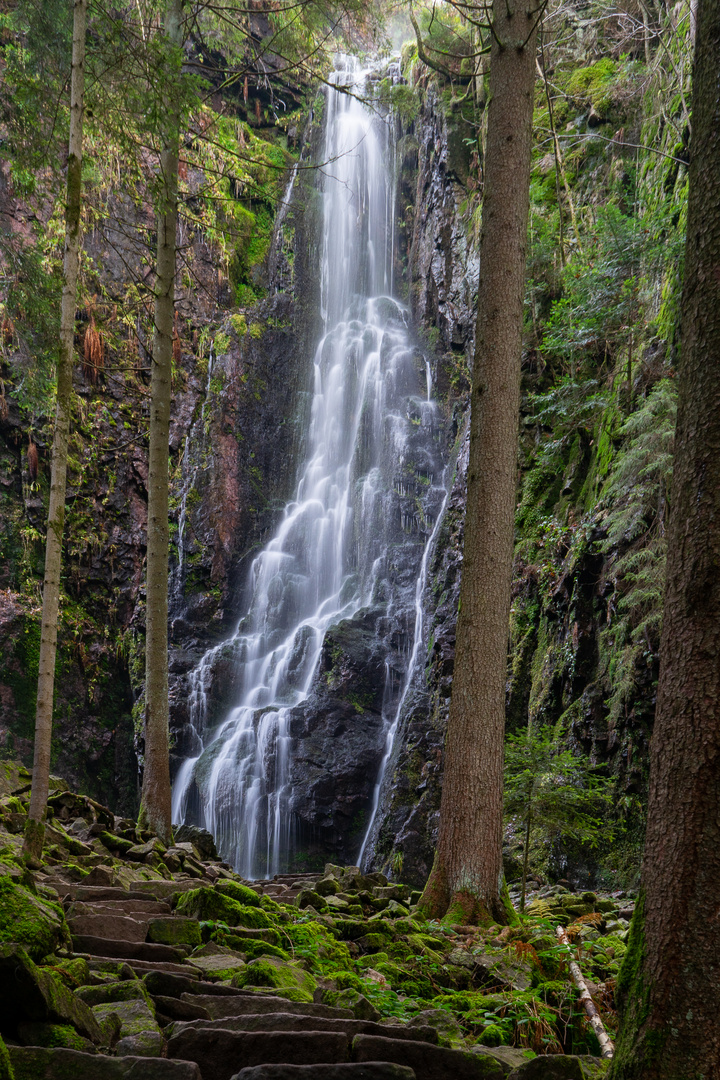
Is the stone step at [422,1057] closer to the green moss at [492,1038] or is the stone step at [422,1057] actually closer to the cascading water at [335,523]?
the green moss at [492,1038]

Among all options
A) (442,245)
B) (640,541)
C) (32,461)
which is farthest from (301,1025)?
(442,245)

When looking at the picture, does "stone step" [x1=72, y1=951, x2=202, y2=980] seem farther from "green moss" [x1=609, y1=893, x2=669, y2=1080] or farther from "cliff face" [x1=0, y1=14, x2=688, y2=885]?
"cliff face" [x1=0, y1=14, x2=688, y2=885]

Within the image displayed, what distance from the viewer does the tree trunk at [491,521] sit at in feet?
14.9

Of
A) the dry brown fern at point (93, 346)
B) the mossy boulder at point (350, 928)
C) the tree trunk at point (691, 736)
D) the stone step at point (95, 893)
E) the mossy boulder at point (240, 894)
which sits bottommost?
the mossy boulder at point (350, 928)

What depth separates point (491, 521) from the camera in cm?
508

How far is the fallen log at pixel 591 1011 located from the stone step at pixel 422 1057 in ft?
1.33

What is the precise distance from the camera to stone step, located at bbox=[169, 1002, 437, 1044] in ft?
6.55

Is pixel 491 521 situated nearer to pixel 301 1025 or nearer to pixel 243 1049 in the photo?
pixel 301 1025

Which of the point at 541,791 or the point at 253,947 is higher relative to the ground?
the point at 253,947

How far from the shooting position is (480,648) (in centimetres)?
487

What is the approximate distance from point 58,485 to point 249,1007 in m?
2.91

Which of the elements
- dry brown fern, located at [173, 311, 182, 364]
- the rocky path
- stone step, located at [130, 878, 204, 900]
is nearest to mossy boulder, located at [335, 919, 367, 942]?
the rocky path

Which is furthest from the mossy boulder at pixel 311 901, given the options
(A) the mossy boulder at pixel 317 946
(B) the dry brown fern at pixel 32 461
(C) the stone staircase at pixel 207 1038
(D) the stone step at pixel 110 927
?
(B) the dry brown fern at pixel 32 461

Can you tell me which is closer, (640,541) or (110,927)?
(110,927)
